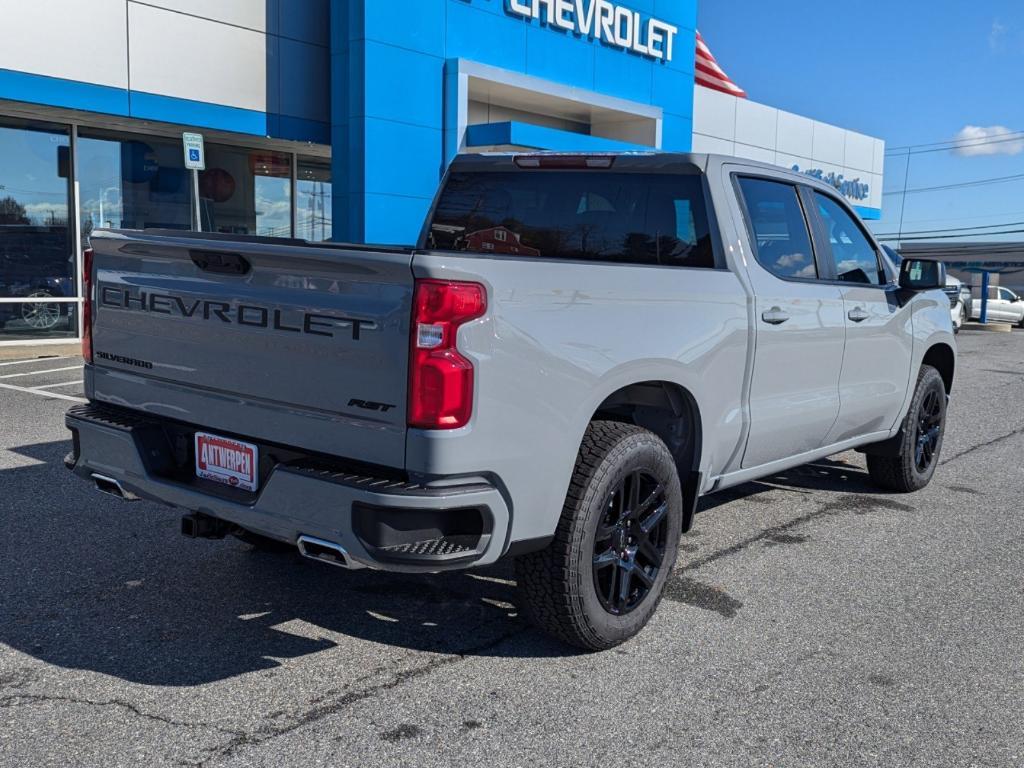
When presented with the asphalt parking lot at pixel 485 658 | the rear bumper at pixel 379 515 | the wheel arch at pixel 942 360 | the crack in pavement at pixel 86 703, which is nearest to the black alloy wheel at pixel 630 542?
the asphalt parking lot at pixel 485 658

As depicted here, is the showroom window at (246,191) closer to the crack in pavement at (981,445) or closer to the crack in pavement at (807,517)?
the crack in pavement at (981,445)

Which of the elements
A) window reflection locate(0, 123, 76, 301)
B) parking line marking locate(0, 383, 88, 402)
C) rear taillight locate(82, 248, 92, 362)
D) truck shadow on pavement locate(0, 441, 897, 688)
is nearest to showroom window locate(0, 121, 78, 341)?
window reflection locate(0, 123, 76, 301)

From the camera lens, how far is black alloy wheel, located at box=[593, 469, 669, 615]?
3.80m

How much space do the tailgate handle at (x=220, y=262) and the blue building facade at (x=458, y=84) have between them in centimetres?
1189

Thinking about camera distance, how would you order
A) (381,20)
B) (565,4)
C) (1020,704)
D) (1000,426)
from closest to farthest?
(1020,704)
(1000,426)
(381,20)
(565,4)

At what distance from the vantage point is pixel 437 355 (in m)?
3.04

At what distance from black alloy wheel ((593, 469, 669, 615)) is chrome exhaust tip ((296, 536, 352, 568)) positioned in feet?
3.22

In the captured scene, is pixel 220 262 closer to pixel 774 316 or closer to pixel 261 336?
pixel 261 336

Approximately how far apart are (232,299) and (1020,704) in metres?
3.10

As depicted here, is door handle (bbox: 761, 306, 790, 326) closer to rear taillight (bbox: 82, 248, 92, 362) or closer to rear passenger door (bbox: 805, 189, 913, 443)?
rear passenger door (bbox: 805, 189, 913, 443)

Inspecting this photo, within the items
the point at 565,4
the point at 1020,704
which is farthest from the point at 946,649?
the point at 565,4

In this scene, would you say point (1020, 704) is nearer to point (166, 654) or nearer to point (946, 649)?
point (946, 649)

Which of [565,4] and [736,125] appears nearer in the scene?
[565,4]

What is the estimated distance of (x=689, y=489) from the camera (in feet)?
14.3
